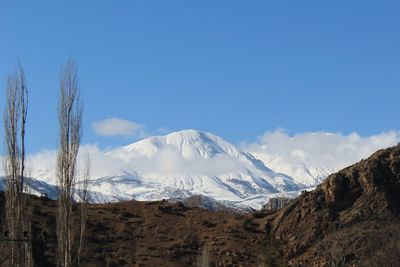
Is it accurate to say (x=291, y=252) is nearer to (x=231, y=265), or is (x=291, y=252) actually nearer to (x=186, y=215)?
(x=231, y=265)

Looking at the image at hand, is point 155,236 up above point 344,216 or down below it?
below

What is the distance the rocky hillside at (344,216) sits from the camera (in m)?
71.3

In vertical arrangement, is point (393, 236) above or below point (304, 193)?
below

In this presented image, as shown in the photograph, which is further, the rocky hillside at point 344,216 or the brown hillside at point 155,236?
the brown hillside at point 155,236

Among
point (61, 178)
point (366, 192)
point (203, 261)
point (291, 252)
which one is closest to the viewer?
point (61, 178)

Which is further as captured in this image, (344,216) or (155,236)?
(155,236)

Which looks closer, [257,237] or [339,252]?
[339,252]

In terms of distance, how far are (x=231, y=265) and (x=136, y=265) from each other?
31.5ft

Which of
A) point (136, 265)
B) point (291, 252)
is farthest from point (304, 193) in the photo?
point (136, 265)

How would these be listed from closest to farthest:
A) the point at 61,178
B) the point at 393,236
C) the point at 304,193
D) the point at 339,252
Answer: the point at 61,178 → the point at 393,236 → the point at 339,252 → the point at 304,193

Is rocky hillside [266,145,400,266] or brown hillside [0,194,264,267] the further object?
brown hillside [0,194,264,267]

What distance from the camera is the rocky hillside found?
71312 mm

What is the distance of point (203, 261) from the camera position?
6444cm

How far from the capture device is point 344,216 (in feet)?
258
